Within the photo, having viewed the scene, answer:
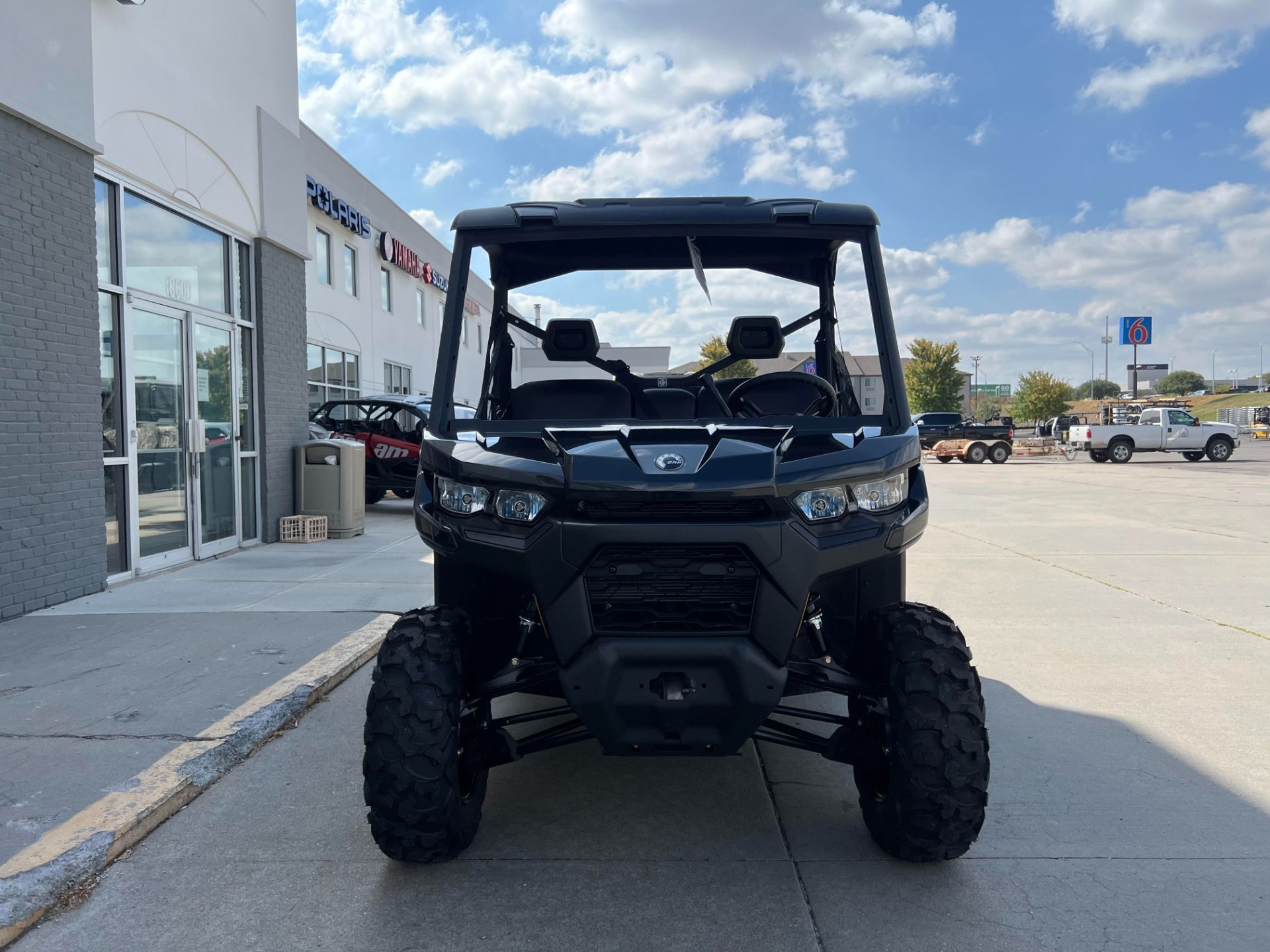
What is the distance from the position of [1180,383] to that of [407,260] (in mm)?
143348

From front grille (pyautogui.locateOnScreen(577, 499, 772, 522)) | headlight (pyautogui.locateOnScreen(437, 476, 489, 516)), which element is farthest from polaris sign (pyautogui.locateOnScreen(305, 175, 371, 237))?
front grille (pyautogui.locateOnScreen(577, 499, 772, 522))

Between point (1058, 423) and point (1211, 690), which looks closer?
point (1211, 690)

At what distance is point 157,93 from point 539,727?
718 centimetres

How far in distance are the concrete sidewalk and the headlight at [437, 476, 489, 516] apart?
1.83m

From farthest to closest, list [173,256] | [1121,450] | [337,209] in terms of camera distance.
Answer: [1121,450]
[337,209]
[173,256]

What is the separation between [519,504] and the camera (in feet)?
9.24

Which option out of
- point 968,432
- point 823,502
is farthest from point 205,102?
point 968,432

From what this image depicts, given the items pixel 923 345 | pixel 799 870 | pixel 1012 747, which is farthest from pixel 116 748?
pixel 923 345

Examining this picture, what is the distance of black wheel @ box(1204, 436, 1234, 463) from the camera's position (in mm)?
31016

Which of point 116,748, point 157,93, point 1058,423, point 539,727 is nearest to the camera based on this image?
point 116,748

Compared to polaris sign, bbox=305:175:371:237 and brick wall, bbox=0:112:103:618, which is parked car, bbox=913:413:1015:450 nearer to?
polaris sign, bbox=305:175:371:237

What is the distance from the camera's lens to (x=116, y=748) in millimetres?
3928

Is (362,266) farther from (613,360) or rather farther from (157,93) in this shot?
(613,360)

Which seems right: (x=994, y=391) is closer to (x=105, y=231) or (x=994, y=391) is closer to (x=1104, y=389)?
(x=1104, y=389)
